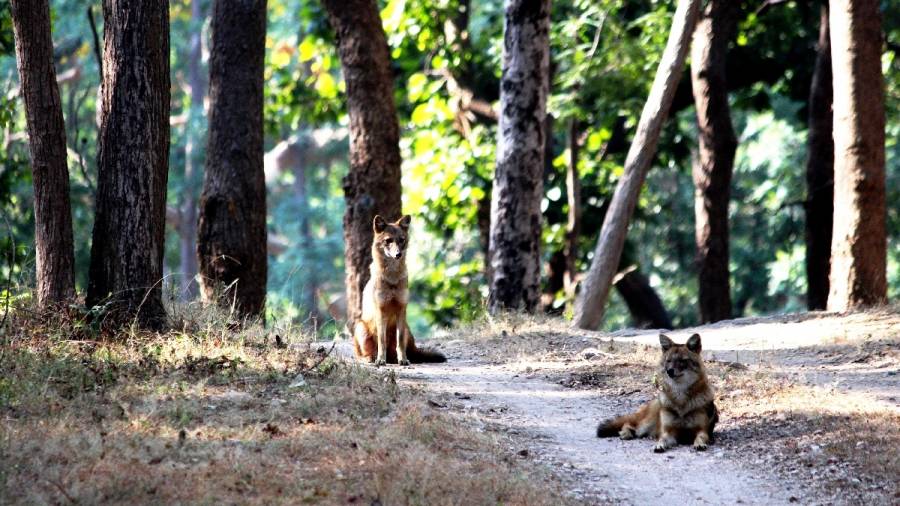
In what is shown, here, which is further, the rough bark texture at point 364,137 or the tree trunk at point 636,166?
the rough bark texture at point 364,137

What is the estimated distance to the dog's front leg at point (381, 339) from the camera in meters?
12.6

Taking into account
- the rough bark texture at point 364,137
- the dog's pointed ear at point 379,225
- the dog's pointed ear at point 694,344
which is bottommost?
the dog's pointed ear at point 694,344

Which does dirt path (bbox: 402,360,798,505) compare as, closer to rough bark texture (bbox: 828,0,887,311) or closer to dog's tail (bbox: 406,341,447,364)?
dog's tail (bbox: 406,341,447,364)

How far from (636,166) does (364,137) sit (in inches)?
171

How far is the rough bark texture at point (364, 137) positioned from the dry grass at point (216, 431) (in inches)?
267

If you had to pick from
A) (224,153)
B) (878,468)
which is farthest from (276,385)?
(224,153)

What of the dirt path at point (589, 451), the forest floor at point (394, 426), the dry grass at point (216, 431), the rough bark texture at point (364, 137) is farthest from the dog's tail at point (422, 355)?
the rough bark texture at point (364, 137)

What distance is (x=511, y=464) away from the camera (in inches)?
329

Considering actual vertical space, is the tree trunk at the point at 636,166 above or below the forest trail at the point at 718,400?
above

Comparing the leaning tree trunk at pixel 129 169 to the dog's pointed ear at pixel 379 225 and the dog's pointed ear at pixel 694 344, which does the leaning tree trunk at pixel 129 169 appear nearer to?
the dog's pointed ear at pixel 379 225

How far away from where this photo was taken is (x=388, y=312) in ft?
A: 42.1

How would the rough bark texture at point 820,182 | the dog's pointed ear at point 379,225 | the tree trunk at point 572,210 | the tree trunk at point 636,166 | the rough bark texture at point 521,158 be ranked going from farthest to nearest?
the tree trunk at point 572,210 → the rough bark texture at point 820,182 → the rough bark texture at point 521,158 → the tree trunk at point 636,166 → the dog's pointed ear at point 379,225

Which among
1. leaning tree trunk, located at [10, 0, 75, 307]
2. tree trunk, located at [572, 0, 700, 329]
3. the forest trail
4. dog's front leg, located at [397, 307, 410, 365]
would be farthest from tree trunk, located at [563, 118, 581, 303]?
leaning tree trunk, located at [10, 0, 75, 307]

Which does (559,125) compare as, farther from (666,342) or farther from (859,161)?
(666,342)
